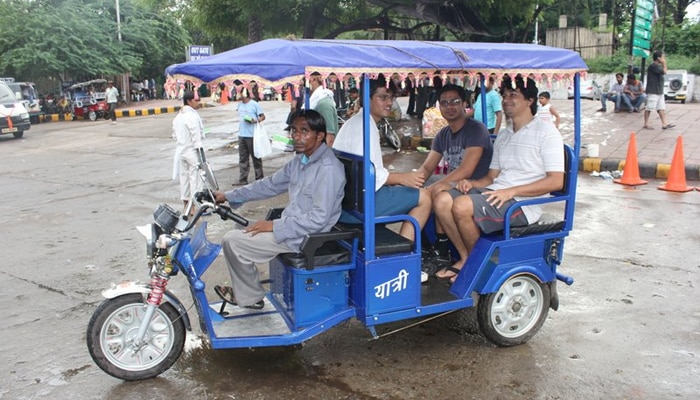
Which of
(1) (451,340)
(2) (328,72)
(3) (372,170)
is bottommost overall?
(1) (451,340)

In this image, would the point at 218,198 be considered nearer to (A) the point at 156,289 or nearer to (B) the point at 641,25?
(A) the point at 156,289

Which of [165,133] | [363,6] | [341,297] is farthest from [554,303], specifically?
[165,133]

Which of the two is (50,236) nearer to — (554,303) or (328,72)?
(328,72)

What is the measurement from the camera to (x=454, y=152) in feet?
15.8

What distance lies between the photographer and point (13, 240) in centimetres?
703

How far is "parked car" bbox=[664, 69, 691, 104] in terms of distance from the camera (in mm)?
22531

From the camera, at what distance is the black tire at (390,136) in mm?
13227

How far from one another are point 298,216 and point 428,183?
5.50 ft

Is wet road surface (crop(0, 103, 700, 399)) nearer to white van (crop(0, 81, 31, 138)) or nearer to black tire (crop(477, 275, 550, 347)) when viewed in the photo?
black tire (crop(477, 275, 550, 347))

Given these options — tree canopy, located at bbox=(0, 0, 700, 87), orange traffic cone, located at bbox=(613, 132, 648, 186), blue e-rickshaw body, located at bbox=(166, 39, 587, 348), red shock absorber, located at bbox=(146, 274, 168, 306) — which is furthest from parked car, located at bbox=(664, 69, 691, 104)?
red shock absorber, located at bbox=(146, 274, 168, 306)

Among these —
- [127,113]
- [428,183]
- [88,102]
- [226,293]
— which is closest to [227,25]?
[428,183]

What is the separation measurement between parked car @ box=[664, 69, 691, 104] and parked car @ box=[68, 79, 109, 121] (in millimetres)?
22274

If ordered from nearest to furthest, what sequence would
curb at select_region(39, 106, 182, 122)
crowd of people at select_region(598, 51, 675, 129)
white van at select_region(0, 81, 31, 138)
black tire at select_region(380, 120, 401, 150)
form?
crowd of people at select_region(598, 51, 675, 129) < black tire at select_region(380, 120, 401, 150) < white van at select_region(0, 81, 31, 138) < curb at select_region(39, 106, 182, 122)

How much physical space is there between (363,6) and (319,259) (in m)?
10.6
